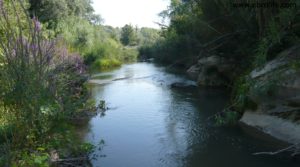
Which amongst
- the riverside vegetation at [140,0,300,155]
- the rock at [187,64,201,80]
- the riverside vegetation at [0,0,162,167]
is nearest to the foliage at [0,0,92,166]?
the riverside vegetation at [0,0,162,167]

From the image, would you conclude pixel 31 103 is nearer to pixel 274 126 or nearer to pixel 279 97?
pixel 274 126

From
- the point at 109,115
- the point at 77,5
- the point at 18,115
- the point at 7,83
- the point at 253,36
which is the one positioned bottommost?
the point at 109,115

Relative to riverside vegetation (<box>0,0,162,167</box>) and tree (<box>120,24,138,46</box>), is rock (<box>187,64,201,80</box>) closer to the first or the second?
riverside vegetation (<box>0,0,162,167</box>)

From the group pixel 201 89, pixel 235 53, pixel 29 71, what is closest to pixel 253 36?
pixel 235 53

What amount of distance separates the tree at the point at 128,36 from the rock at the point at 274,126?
256 ft

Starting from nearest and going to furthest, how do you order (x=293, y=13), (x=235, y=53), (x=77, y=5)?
(x=293, y=13) < (x=235, y=53) < (x=77, y=5)

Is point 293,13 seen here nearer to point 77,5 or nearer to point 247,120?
point 247,120

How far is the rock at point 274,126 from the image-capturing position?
28.3 feet

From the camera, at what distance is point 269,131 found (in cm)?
947

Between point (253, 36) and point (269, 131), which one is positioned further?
point (253, 36)

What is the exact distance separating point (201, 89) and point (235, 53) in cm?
268

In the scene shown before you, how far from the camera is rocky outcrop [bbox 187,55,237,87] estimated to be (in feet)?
63.7

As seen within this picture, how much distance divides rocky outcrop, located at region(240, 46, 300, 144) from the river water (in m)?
0.53

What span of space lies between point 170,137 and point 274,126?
2705 millimetres
